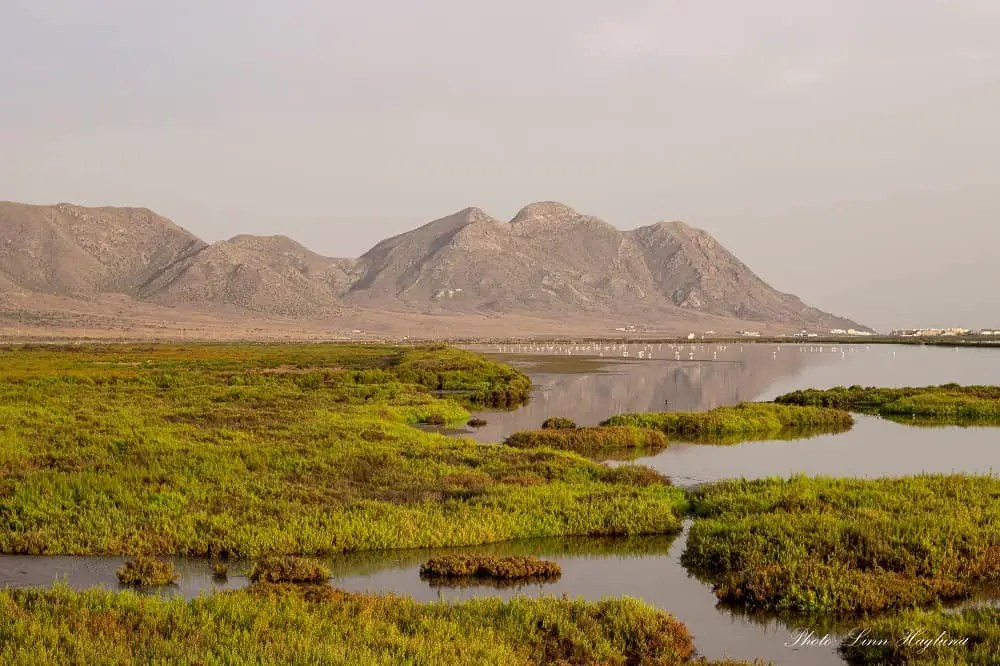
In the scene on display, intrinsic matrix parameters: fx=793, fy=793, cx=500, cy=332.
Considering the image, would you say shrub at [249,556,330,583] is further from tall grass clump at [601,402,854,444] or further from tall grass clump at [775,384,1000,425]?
tall grass clump at [775,384,1000,425]

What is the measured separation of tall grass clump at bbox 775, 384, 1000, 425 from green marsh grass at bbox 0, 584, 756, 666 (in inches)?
1679

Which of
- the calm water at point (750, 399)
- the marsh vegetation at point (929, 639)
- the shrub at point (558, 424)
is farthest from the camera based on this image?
the shrub at point (558, 424)

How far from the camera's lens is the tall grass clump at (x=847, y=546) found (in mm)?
15180

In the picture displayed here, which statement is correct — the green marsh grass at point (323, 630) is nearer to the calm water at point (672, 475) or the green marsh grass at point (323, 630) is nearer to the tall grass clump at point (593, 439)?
the calm water at point (672, 475)

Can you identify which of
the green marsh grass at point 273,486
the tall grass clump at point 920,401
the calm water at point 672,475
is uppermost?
the tall grass clump at point 920,401

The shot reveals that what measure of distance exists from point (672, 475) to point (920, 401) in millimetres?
31817

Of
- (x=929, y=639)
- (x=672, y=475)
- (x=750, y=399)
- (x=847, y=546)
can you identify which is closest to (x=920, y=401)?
(x=750, y=399)

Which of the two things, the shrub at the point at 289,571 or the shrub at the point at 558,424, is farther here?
the shrub at the point at 558,424

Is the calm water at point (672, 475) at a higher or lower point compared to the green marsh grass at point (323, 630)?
lower

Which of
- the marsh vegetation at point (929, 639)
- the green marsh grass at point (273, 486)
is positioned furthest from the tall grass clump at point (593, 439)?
the marsh vegetation at point (929, 639)

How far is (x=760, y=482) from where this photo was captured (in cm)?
2481

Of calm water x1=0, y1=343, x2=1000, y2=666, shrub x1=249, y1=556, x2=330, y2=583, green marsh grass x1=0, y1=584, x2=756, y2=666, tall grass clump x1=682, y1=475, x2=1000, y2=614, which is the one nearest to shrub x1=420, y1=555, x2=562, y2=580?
calm water x1=0, y1=343, x2=1000, y2=666

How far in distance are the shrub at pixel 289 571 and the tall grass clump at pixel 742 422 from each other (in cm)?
2817

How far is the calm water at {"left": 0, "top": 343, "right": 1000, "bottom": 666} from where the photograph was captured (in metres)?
15.1
